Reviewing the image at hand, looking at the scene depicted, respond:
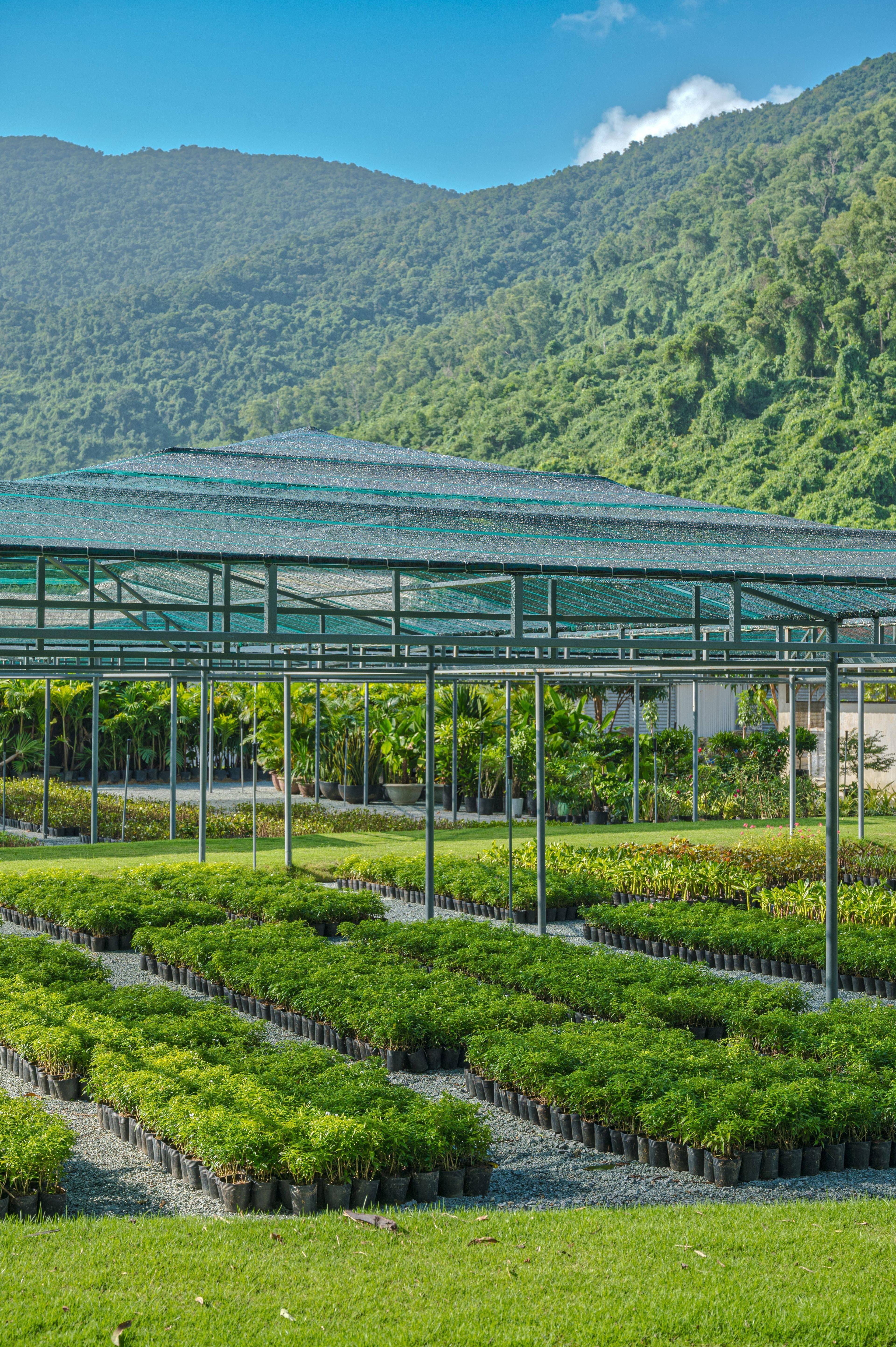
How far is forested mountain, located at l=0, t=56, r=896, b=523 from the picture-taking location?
49.3m

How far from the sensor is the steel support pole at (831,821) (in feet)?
29.8

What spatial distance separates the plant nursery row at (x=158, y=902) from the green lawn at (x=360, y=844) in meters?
2.28

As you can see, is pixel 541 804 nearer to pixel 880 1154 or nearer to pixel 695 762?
pixel 880 1154

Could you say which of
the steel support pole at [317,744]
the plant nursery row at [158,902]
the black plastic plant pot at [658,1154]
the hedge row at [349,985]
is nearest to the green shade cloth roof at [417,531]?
the hedge row at [349,985]

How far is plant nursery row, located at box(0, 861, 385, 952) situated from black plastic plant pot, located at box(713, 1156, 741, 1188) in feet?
18.7

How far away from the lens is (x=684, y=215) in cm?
8519

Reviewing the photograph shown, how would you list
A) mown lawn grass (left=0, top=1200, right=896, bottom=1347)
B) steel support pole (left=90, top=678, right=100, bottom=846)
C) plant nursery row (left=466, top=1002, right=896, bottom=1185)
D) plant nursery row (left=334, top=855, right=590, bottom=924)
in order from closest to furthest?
mown lawn grass (left=0, top=1200, right=896, bottom=1347) < plant nursery row (left=466, top=1002, right=896, bottom=1185) < plant nursery row (left=334, top=855, right=590, bottom=924) < steel support pole (left=90, top=678, right=100, bottom=846)

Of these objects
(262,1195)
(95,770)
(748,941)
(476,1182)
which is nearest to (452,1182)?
(476,1182)

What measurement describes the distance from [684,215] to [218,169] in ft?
241

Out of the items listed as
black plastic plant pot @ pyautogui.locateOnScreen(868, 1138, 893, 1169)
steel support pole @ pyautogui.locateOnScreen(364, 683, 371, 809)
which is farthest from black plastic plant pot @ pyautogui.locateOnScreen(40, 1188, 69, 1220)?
steel support pole @ pyautogui.locateOnScreen(364, 683, 371, 809)

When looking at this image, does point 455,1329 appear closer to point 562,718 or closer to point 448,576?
point 448,576

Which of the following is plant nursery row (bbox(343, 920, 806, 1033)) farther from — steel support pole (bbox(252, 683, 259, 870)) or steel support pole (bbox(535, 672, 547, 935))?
steel support pole (bbox(252, 683, 259, 870))

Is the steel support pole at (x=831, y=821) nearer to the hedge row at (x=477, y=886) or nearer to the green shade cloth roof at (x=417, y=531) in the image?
the green shade cloth roof at (x=417, y=531)

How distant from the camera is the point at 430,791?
1148 cm
